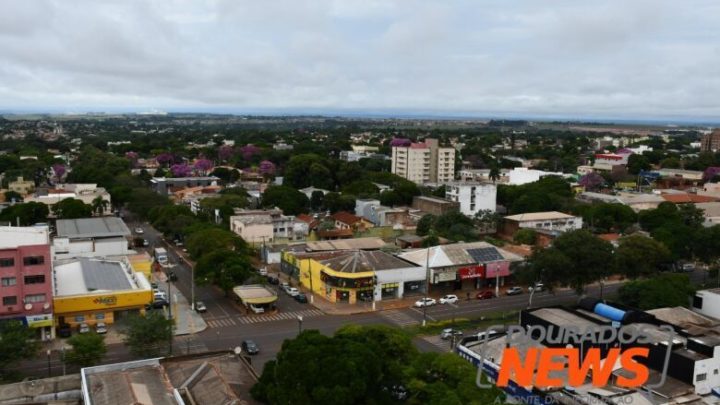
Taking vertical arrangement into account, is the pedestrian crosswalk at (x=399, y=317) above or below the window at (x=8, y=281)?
below

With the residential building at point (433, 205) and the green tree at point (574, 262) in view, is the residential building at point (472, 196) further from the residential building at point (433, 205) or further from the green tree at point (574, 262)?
the green tree at point (574, 262)

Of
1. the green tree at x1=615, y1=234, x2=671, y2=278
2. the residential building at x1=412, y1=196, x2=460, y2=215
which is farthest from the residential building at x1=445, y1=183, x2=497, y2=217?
the green tree at x1=615, y1=234, x2=671, y2=278

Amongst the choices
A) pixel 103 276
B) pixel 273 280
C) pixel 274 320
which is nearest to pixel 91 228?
pixel 103 276

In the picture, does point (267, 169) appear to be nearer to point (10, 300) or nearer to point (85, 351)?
point (10, 300)

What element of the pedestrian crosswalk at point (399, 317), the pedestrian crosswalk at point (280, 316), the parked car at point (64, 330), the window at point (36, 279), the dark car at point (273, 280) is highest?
the window at point (36, 279)

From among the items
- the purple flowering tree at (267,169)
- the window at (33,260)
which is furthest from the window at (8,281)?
the purple flowering tree at (267,169)
